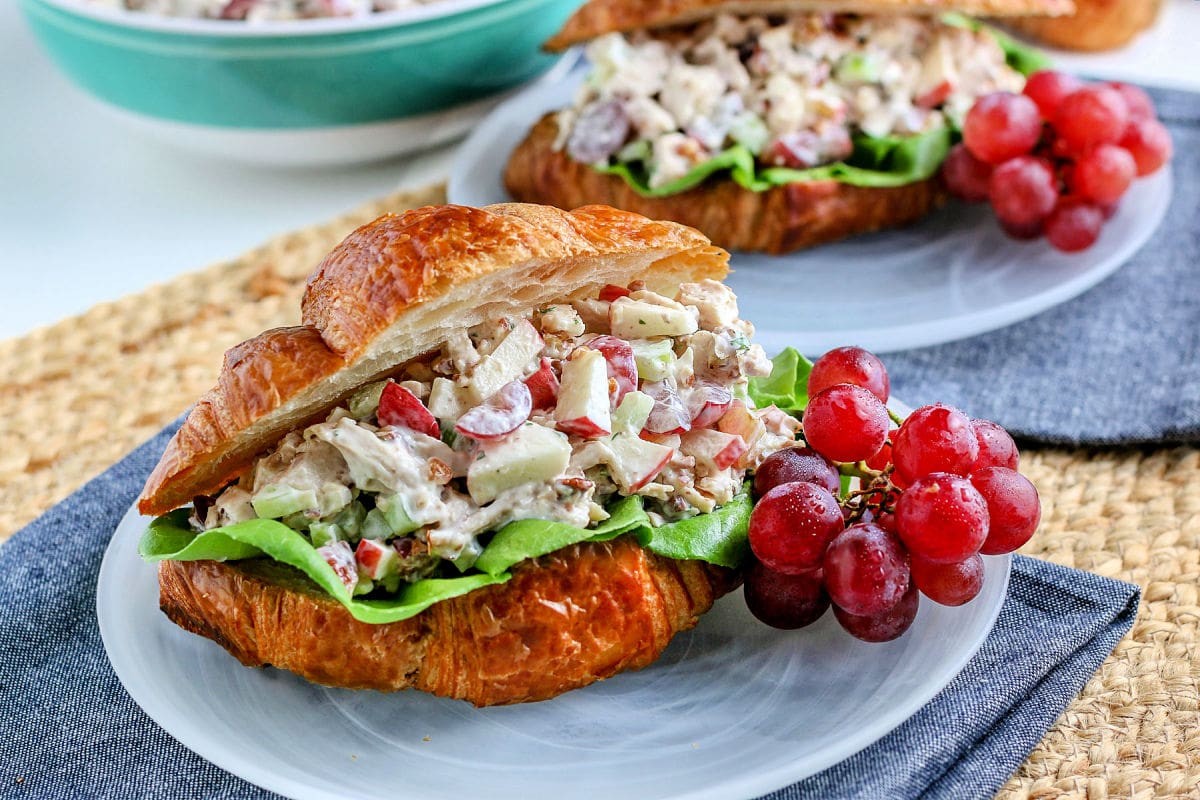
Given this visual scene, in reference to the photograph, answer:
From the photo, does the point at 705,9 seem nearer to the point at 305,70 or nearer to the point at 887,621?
the point at 305,70

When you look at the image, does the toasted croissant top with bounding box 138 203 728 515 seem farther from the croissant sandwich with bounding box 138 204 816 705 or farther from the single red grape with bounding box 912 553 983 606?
the single red grape with bounding box 912 553 983 606

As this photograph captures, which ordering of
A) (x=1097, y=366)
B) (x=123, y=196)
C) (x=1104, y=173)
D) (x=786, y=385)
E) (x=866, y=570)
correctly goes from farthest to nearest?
(x=123, y=196), (x=1104, y=173), (x=1097, y=366), (x=786, y=385), (x=866, y=570)

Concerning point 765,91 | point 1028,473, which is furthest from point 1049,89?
point 1028,473

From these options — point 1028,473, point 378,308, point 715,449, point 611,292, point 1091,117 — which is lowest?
point 1028,473

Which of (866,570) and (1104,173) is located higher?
(866,570)

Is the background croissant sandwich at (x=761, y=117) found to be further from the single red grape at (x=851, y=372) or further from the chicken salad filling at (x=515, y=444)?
the chicken salad filling at (x=515, y=444)

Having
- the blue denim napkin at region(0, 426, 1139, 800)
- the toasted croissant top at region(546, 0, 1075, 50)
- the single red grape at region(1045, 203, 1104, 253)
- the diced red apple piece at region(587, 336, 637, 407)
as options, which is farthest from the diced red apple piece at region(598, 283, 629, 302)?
the single red grape at region(1045, 203, 1104, 253)
